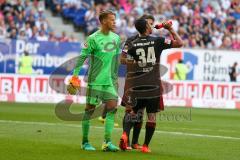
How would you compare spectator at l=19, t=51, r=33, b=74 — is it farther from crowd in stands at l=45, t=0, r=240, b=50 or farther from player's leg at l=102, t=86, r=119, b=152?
player's leg at l=102, t=86, r=119, b=152

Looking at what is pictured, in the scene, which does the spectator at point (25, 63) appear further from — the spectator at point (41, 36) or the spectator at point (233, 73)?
the spectator at point (233, 73)

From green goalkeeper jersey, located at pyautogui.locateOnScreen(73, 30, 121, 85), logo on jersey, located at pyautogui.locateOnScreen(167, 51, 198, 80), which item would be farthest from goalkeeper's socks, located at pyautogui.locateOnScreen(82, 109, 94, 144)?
logo on jersey, located at pyautogui.locateOnScreen(167, 51, 198, 80)

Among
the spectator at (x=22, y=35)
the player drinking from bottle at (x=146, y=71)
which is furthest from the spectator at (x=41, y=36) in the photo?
the player drinking from bottle at (x=146, y=71)

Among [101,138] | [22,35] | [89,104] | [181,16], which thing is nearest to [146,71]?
[89,104]

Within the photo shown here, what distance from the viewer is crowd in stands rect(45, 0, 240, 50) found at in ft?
111

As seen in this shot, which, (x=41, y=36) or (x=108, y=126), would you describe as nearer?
(x=108, y=126)

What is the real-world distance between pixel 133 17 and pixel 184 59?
11.7 ft

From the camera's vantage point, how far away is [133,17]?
34531 mm

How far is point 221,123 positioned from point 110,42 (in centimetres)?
944

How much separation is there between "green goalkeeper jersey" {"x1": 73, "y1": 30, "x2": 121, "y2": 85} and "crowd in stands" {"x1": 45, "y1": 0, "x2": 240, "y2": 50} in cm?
1960

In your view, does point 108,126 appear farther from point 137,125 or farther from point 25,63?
point 25,63

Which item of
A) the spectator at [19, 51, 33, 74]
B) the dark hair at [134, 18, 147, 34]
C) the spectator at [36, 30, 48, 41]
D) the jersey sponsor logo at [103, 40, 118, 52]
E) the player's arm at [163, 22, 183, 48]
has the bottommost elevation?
the spectator at [19, 51, 33, 74]

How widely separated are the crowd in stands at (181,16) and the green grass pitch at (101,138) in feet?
32.9

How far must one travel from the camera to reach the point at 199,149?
45.3 ft
